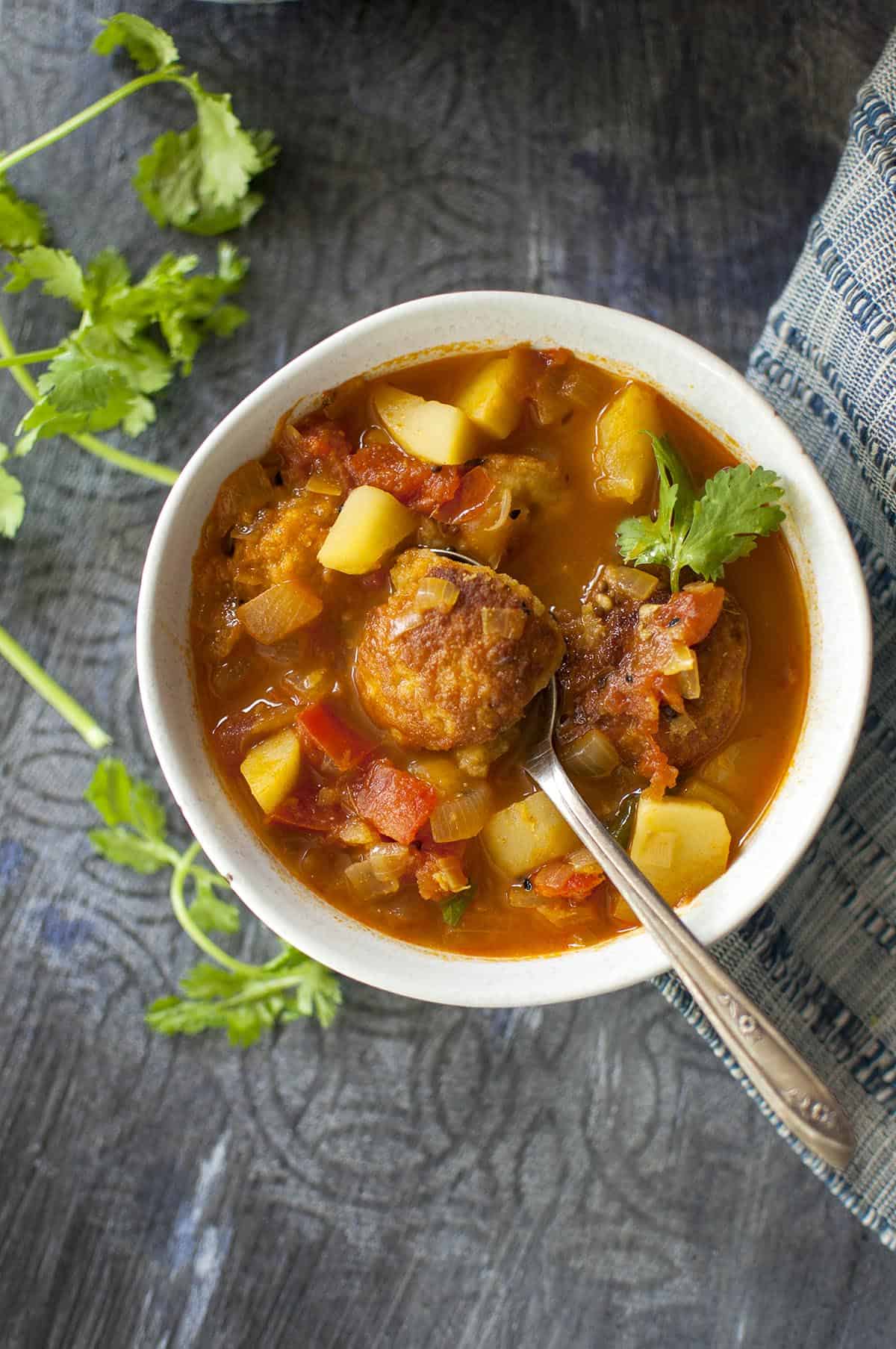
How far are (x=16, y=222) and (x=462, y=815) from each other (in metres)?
2.32

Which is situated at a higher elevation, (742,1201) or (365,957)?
(365,957)

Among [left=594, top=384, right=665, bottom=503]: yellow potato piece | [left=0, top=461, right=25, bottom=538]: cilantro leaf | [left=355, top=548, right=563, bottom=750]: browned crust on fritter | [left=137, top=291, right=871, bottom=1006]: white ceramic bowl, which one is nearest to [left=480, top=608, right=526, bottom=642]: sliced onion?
[left=355, top=548, right=563, bottom=750]: browned crust on fritter

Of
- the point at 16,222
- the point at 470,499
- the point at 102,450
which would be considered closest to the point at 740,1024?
the point at 470,499

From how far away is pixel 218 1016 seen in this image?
353cm

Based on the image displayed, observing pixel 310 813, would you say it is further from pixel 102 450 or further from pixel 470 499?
pixel 102 450

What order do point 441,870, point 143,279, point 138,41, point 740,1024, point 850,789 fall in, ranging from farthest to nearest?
point 143,279, point 138,41, point 850,789, point 441,870, point 740,1024

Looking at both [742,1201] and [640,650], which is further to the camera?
[742,1201]

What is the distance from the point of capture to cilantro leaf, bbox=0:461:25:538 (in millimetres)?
3477

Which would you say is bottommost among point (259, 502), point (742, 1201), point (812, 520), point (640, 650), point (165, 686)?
point (742, 1201)

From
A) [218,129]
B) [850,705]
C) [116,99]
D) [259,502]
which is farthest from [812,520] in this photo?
[116,99]

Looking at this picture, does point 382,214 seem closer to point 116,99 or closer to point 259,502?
point 116,99

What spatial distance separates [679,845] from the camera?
2.88 m

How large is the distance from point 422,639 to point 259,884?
0.75 metres

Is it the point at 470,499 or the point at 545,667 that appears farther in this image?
the point at 470,499
